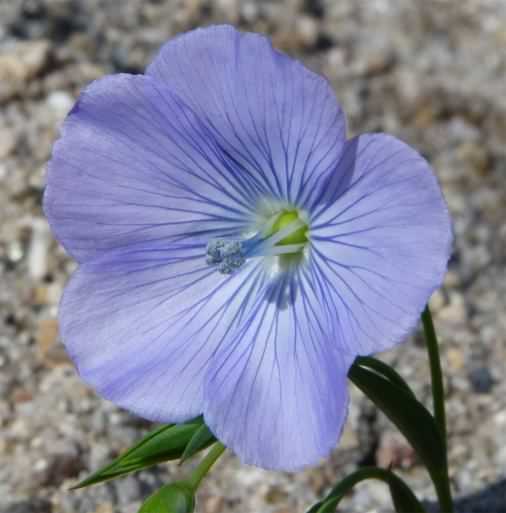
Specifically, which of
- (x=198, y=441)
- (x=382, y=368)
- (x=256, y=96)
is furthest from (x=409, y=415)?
(x=256, y=96)

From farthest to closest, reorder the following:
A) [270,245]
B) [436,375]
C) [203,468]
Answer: [436,375] → [270,245] → [203,468]

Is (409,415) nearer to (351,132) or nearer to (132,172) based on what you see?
(132,172)

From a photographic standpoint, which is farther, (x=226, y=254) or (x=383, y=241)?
(x=226, y=254)

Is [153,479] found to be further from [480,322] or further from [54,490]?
[480,322]

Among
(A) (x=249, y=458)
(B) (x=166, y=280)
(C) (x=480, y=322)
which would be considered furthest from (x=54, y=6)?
(A) (x=249, y=458)

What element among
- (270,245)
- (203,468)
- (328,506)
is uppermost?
(270,245)

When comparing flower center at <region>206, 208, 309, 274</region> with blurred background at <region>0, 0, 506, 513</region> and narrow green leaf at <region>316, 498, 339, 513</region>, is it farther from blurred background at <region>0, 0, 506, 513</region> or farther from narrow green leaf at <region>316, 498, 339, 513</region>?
blurred background at <region>0, 0, 506, 513</region>

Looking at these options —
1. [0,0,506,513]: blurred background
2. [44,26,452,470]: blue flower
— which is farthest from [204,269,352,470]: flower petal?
[0,0,506,513]: blurred background
